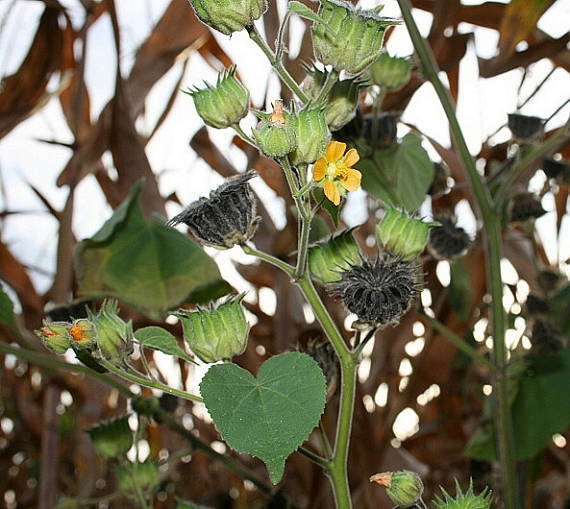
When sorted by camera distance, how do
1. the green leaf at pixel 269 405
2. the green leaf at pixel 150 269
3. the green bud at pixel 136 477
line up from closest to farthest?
the green leaf at pixel 269 405 → the green bud at pixel 136 477 → the green leaf at pixel 150 269

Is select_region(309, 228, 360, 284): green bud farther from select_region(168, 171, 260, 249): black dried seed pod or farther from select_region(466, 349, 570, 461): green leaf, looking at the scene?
select_region(466, 349, 570, 461): green leaf

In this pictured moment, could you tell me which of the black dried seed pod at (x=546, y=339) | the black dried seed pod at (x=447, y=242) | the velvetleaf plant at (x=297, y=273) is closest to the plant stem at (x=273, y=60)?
the velvetleaf plant at (x=297, y=273)

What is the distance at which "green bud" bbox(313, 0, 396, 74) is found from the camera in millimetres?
333

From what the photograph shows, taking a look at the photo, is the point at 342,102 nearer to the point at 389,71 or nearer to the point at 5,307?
the point at 389,71

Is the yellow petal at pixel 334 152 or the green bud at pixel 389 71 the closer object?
the yellow petal at pixel 334 152

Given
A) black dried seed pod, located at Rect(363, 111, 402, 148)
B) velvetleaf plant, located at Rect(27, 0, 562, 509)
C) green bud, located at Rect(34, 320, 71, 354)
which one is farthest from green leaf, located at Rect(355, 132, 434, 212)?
green bud, located at Rect(34, 320, 71, 354)

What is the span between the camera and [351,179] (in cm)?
33

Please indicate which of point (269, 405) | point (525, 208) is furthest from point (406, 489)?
point (525, 208)

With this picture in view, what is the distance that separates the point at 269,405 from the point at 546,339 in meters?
0.37

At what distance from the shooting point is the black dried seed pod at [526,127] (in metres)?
0.54

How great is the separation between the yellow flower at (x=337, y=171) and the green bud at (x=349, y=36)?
1.5 inches

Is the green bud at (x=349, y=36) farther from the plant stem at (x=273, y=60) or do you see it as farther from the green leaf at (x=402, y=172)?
the green leaf at (x=402, y=172)

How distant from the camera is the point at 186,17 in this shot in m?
0.80

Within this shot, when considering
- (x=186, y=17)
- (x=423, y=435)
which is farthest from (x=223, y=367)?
(x=423, y=435)
